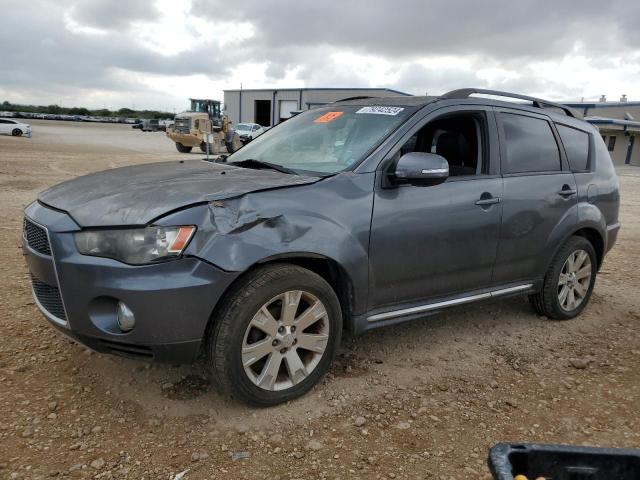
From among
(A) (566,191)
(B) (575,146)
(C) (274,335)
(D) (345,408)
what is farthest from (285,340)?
(B) (575,146)

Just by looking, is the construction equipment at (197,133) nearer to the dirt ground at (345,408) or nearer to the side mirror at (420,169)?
the dirt ground at (345,408)

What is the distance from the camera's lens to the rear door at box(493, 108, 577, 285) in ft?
13.1

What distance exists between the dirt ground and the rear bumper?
1.50 feet

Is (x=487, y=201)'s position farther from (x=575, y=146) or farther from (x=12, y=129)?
(x=12, y=129)

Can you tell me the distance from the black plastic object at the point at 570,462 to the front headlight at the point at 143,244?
5.54 feet

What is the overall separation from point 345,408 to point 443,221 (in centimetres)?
135

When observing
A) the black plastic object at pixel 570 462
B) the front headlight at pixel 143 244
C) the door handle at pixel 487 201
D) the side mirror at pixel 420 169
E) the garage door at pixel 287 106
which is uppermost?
the garage door at pixel 287 106

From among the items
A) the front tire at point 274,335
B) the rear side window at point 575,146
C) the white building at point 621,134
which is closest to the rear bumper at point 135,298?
the front tire at point 274,335

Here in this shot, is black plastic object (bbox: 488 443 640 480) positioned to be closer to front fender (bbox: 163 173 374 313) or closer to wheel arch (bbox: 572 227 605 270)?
front fender (bbox: 163 173 374 313)

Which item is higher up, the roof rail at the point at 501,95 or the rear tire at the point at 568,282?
the roof rail at the point at 501,95

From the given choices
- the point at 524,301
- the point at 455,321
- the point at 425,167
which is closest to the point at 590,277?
the point at 524,301

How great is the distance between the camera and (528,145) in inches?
167

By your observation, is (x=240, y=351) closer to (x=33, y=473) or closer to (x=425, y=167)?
(x=33, y=473)

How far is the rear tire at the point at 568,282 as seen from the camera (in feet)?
14.6
